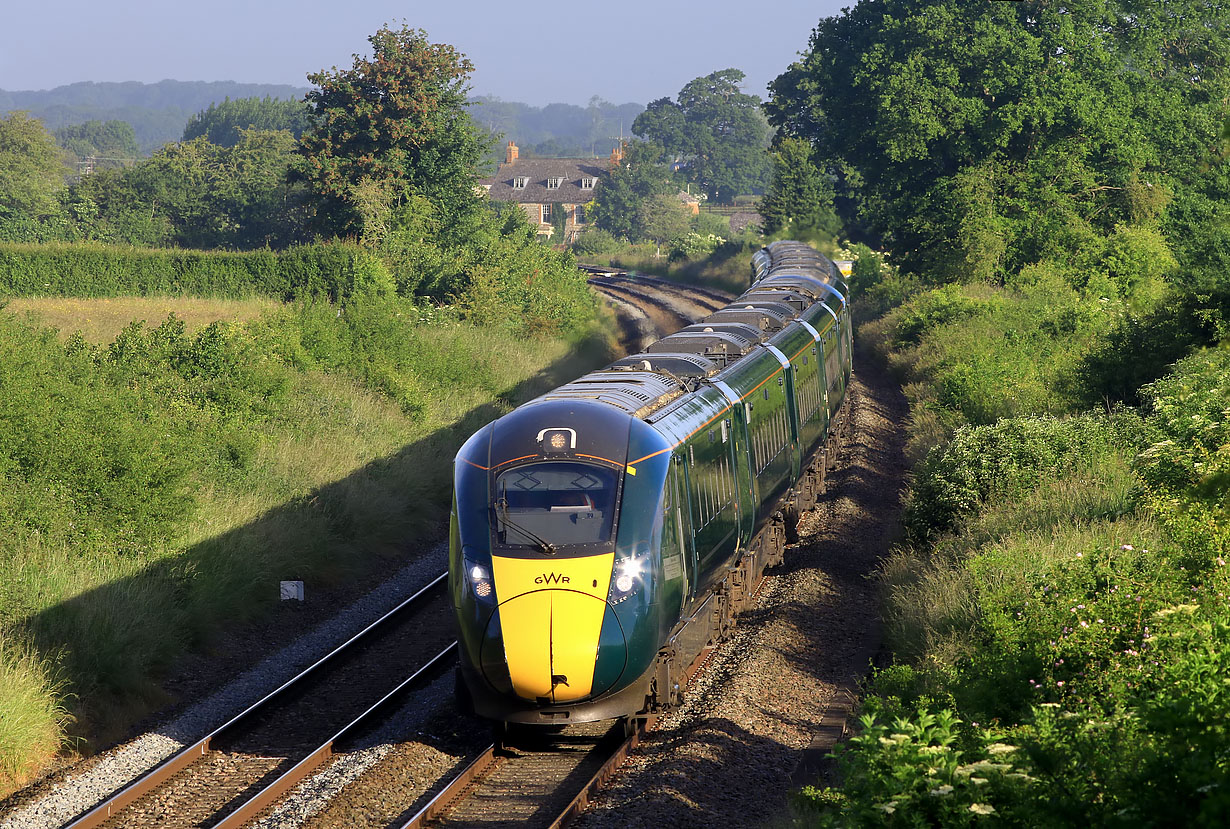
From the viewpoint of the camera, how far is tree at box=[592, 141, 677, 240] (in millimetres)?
107688

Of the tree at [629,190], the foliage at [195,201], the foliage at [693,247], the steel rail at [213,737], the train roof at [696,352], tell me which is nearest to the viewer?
the steel rail at [213,737]

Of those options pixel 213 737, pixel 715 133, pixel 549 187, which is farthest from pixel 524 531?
pixel 715 133

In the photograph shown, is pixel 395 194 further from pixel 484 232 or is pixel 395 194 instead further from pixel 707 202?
pixel 707 202

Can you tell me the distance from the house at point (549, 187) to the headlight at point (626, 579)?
101 metres

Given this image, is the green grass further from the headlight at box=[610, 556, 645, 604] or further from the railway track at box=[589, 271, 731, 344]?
the railway track at box=[589, 271, 731, 344]

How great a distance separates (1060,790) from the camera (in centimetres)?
590

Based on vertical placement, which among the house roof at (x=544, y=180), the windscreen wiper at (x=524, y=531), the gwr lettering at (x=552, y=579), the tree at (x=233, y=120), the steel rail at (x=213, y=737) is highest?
the tree at (x=233, y=120)

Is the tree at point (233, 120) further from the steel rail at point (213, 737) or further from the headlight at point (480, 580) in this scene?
the headlight at point (480, 580)

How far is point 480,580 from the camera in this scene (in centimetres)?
991

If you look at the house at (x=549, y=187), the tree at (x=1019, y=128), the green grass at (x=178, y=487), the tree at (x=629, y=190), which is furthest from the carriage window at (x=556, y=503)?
the house at (x=549, y=187)

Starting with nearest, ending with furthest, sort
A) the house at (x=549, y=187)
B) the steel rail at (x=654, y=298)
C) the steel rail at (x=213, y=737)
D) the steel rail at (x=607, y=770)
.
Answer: the steel rail at (x=607, y=770)
the steel rail at (x=213, y=737)
the steel rail at (x=654, y=298)
the house at (x=549, y=187)

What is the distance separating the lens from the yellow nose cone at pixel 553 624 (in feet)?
31.5

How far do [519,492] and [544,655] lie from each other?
1.50 m

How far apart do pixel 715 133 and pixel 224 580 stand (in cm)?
15395
